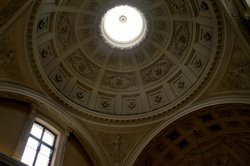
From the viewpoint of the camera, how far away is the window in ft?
48.7

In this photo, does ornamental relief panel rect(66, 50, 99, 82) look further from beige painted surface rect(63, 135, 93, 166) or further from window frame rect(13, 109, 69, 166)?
beige painted surface rect(63, 135, 93, 166)

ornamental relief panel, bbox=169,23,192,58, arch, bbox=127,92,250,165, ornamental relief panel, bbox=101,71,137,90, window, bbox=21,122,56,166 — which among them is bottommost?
window, bbox=21,122,56,166

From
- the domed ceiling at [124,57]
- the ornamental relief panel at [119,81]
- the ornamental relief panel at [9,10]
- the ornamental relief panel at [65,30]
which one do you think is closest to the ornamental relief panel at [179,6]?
the domed ceiling at [124,57]

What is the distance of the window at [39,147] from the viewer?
1485 cm

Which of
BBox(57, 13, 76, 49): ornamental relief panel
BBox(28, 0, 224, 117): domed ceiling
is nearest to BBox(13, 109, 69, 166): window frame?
BBox(28, 0, 224, 117): domed ceiling

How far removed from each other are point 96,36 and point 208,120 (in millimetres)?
6998

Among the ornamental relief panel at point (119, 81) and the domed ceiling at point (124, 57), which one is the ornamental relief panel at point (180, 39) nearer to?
the domed ceiling at point (124, 57)

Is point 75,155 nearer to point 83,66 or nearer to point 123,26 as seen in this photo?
point 83,66

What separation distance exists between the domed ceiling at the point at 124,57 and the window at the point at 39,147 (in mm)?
1651

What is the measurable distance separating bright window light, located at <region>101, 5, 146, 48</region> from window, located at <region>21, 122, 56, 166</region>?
613cm

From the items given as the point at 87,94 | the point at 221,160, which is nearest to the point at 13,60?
the point at 87,94

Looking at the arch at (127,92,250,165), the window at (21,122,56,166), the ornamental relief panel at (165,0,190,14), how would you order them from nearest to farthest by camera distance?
the window at (21,122,56,166), the arch at (127,92,250,165), the ornamental relief panel at (165,0,190,14)

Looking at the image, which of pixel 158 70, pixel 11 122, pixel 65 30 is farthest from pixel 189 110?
pixel 11 122

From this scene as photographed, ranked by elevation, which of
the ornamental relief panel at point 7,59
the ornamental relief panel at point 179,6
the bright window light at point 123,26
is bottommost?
the ornamental relief panel at point 7,59
